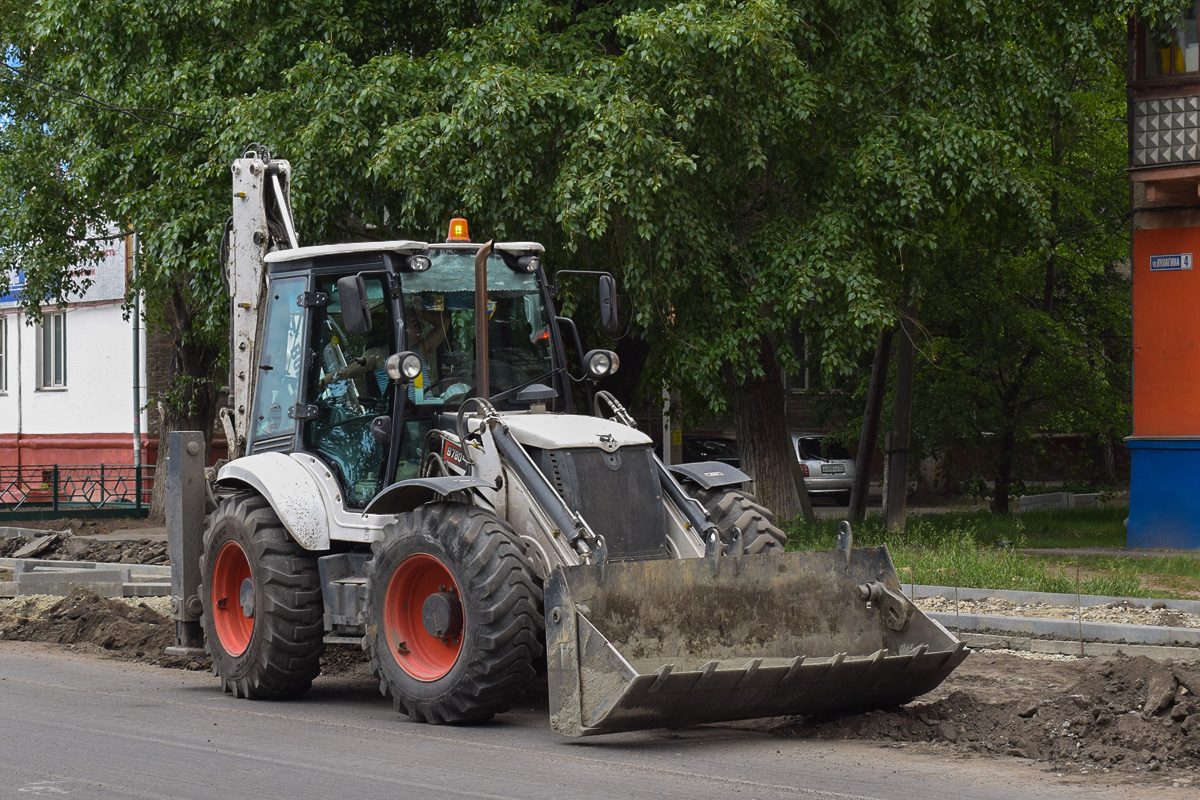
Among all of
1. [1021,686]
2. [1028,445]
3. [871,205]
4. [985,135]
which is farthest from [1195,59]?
[1021,686]

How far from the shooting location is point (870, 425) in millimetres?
23125

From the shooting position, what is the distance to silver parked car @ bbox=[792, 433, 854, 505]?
35.6m

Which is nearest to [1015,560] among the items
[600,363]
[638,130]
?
[638,130]

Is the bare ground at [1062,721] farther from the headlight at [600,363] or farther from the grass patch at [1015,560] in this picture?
the grass patch at [1015,560]

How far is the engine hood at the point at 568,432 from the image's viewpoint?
875cm

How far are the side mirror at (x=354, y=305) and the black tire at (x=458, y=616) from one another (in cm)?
114

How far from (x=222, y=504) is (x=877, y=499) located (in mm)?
29501

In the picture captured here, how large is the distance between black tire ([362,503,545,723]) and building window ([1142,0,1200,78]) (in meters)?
13.6

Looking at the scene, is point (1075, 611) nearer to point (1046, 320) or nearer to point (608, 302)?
point (608, 302)

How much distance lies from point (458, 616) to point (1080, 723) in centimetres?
339

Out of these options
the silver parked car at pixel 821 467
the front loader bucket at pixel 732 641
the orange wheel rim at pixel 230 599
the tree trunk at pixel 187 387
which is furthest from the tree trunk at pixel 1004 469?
the orange wheel rim at pixel 230 599

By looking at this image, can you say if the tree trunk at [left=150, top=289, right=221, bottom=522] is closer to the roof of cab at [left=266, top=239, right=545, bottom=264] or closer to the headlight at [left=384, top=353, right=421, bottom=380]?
the roof of cab at [left=266, top=239, right=545, bottom=264]

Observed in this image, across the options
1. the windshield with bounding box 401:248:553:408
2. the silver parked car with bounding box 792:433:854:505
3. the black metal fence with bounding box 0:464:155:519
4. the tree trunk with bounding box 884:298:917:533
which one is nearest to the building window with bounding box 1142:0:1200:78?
the tree trunk with bounding box 884:298:917:533

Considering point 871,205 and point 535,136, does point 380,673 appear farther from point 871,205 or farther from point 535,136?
point 871,205
